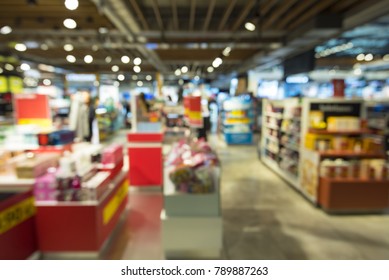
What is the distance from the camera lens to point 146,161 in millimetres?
6480

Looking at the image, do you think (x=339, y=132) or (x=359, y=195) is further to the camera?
(x=339, y=132)

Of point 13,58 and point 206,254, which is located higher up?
point 13,58

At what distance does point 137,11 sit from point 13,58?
8341mm

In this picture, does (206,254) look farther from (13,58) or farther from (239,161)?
(13,58)

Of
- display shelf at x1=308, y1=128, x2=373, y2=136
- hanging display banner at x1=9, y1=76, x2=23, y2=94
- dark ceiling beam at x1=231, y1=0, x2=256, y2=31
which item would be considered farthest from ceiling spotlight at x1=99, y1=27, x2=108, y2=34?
hanging display banner at x1=9, y1=76, x2=23, y2=94

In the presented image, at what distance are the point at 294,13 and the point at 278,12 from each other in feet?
1.15

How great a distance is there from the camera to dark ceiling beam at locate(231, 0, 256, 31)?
510cm

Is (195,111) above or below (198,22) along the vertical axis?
below

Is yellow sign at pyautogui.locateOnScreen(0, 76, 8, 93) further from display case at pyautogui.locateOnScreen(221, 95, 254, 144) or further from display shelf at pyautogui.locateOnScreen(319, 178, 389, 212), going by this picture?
display shelf at pyautogui.locateOnScreen(319, 178, 389, 212)

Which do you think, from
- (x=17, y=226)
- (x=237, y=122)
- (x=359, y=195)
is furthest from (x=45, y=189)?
(x=237, y=122)

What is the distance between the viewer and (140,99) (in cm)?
731

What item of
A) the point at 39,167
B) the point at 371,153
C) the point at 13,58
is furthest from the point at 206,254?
the point at 13,58

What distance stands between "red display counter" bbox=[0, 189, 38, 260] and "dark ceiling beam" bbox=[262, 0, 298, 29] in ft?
16.2

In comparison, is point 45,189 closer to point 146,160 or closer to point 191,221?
point 191,221
